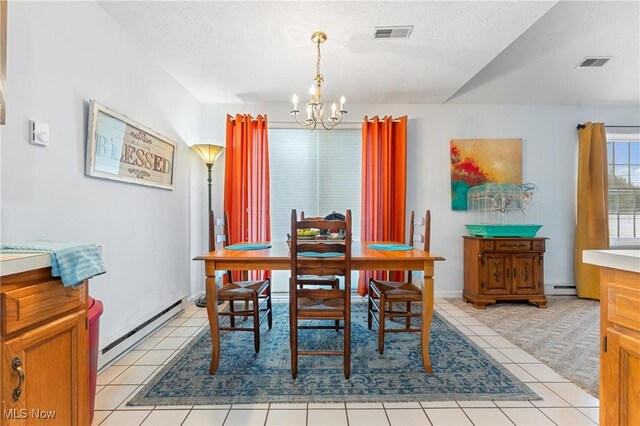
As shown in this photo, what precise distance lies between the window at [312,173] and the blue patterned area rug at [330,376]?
66.2 inches

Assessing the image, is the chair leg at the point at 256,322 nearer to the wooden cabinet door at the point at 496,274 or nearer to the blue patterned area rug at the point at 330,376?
the blue patterned area rug at the point at 330,376

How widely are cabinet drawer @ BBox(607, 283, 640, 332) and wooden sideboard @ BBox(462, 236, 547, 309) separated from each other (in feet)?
8.55

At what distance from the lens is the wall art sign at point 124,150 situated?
6.41 feet

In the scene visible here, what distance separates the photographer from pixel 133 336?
238 centimetres

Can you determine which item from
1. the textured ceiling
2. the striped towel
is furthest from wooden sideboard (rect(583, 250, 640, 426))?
the textured ceiling

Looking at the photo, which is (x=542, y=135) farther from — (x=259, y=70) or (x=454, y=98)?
(x=259, y=70)

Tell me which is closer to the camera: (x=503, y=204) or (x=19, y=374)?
(x=19, y=374)

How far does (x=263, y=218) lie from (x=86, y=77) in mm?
2209

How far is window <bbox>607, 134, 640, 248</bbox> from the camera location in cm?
393

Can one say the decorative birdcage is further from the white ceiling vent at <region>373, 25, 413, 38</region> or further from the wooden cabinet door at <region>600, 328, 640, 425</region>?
the wooden cabinet door at <region>600, 328, 640, 425</region>

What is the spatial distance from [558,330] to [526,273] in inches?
32.5

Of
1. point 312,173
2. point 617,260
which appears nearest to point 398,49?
point 312,173

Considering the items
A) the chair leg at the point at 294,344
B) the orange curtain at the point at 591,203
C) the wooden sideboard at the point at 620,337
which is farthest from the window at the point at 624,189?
the chair leg at the point at 294,344

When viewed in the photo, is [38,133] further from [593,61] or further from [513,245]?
[593,61]
